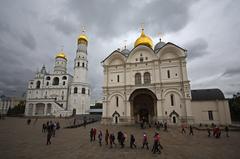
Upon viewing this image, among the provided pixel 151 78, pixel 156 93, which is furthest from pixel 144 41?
pixel 156 93

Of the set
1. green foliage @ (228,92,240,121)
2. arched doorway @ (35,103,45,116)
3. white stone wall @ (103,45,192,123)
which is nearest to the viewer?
white stone wall @ (103,45,192,123)

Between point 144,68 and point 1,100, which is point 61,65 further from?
point 1,100

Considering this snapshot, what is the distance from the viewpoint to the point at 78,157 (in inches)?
307

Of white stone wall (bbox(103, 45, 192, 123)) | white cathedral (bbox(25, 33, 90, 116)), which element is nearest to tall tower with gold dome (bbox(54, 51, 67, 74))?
white cathedral (bbox(25, 33, 90, 116))

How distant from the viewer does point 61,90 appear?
5259cm

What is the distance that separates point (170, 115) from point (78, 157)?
1957cm

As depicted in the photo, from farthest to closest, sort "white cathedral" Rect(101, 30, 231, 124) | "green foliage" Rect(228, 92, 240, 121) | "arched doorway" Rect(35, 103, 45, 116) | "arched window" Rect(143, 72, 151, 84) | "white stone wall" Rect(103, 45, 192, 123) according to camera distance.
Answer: "arched doorway" Rect(35, 103, 45, 116) < "green foliage" Rect(228, 92, 240, 121) < "arched window" Rect(143, 72, 151, 84) < "white stone wall" Rect(103, 45, 192, 123) < "white cathedral" Rect(101, 30, 231, 124)

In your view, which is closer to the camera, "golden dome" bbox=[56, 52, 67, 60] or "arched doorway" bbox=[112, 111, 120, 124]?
"arched doorway" bbox=[112, 111, 120, 124]

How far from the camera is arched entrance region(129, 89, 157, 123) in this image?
26.3m

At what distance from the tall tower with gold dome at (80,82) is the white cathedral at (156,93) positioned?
852 inches

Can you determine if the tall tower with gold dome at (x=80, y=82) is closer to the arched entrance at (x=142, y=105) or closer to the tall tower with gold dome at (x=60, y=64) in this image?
the tall tower with gold dome at (x=60, y=64)

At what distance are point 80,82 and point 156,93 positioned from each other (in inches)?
1209

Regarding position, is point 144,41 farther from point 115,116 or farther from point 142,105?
point 115,116

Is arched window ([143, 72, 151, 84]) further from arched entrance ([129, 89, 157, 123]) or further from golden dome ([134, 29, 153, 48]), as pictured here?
golden dome ([134, 29, 153, 48])
